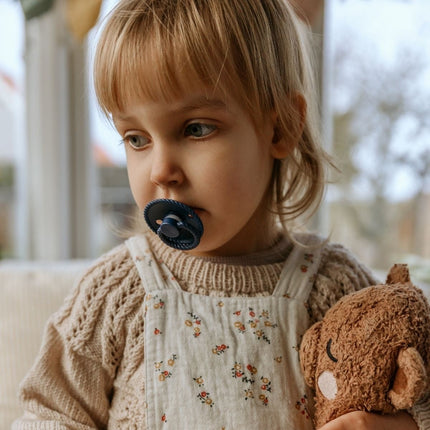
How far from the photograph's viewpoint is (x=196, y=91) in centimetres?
65

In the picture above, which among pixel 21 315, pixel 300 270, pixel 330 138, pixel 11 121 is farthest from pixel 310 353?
pixel 11 121

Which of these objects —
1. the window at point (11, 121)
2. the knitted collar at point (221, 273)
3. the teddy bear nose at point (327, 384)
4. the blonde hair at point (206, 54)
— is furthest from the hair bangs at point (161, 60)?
the window at point (11, 121)

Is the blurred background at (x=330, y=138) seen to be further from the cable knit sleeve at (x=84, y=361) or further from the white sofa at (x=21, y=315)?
the cable knit sleeve at (x=84, y=361)

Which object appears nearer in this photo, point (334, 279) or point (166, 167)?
point (166, 167)

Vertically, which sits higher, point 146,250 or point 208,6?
point 208,6

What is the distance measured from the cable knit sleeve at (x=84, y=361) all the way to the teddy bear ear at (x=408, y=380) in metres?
0.34

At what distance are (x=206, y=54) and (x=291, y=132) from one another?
179mm

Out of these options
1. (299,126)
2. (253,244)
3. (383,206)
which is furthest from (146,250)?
(383,206)

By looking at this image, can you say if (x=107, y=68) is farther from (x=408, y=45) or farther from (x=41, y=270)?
(x=408, y=45)

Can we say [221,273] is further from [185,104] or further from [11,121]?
[11,121]

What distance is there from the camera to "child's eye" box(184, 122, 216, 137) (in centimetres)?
67

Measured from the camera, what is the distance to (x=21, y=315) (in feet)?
3.19

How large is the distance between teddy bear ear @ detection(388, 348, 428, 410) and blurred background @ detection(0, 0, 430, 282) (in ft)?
2.79

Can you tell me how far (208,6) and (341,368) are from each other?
1.50 ft
